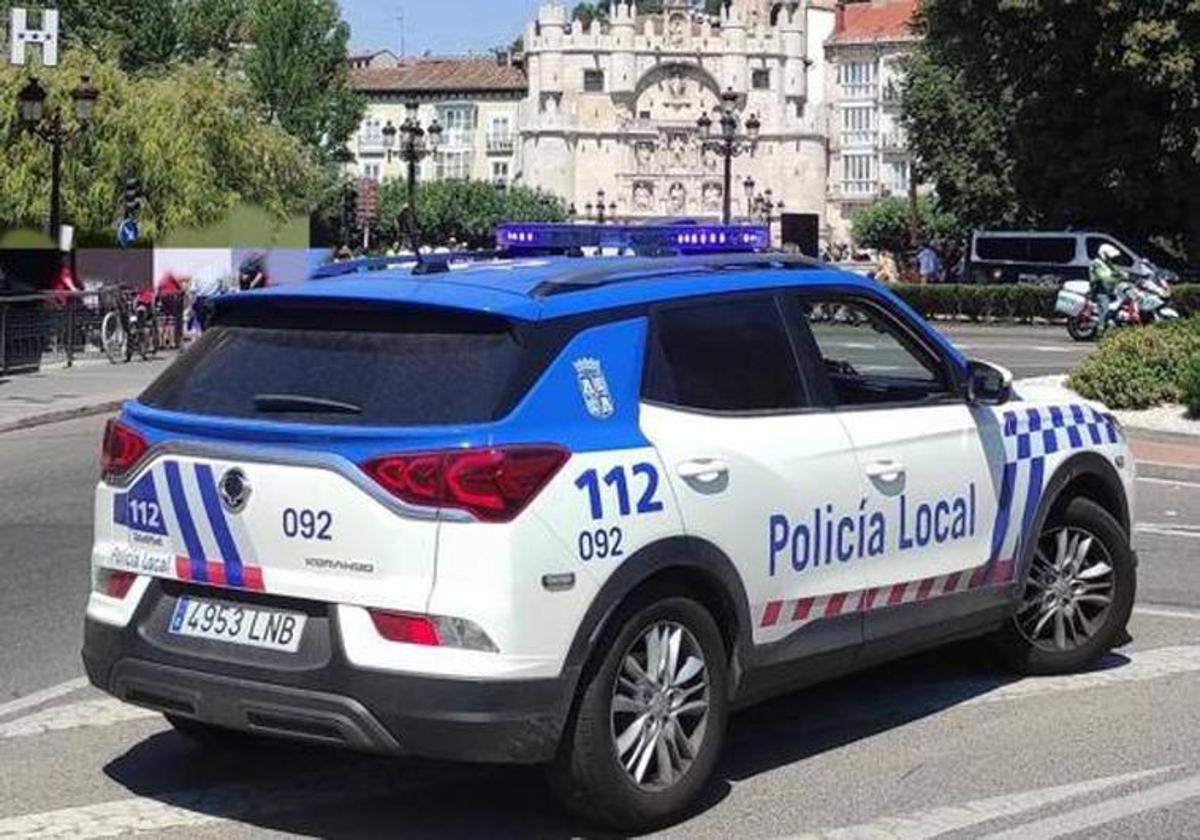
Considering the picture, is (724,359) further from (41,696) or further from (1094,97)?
(1094,97)

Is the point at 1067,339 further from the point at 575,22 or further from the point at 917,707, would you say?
the point at 575,22

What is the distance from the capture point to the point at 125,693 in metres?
5.06

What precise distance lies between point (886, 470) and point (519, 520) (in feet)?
5.63

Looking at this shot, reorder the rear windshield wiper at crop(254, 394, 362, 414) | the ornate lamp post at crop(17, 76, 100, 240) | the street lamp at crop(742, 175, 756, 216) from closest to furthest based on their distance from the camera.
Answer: the rear windshield wiper at crop(254, 394, 362, 414), the ornate lamp post at crop(17, 76, 100, 240), the street lamp at crop(742, 175, 756, 216)

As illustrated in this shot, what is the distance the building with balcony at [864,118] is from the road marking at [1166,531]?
12504 cm

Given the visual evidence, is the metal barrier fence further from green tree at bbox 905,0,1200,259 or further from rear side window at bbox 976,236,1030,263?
rear side window at bbox 976,236,1030,263

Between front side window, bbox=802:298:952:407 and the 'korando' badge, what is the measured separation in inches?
47.3

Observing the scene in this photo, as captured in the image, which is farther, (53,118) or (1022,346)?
(53,118)

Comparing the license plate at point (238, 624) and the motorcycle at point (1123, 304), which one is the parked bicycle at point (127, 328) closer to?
the motorcycle at point (1123, 304)

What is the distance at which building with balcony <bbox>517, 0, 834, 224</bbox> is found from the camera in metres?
134

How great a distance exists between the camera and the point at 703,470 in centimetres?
512

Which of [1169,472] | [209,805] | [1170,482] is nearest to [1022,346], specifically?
[1169,472]

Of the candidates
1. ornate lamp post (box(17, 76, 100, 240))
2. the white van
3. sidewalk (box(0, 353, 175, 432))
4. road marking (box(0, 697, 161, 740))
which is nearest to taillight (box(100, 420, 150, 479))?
road marking (box(0, 697, 161, 740))

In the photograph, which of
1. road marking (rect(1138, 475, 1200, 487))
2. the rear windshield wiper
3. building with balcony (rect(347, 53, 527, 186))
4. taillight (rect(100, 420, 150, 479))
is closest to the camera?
the rear windshield wiper
